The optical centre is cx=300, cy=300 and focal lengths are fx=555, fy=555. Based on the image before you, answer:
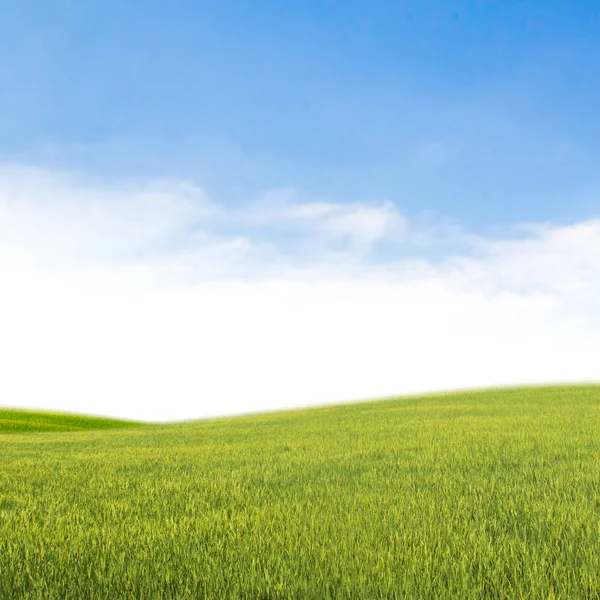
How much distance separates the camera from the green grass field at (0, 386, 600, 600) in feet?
14.4

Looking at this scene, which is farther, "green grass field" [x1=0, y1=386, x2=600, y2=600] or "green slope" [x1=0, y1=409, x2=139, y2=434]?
"green slope" [x1=0, y1=409, x2=139, y2=434]

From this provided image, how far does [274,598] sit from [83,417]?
49692 millimetres

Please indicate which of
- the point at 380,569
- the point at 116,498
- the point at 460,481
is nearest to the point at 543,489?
the point at 460,481

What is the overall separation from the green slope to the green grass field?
28.6 m

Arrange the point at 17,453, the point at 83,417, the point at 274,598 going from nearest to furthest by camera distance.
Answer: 1. the point at 274,598
2. the point at 17,453
3. the point at 83,417

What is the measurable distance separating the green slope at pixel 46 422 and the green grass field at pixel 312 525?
2860 centimetres

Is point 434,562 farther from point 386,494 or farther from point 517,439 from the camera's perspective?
point 517,439

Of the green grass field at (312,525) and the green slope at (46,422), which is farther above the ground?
the green grass field at (312,525)

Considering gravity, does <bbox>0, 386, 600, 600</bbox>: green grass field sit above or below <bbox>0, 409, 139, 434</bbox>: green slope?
above

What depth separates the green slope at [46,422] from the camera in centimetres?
3788

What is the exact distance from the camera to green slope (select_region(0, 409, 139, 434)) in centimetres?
3788

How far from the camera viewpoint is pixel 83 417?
4928 cm

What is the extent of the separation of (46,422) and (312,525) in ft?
140

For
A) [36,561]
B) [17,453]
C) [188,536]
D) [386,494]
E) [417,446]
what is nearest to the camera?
[36,561]
